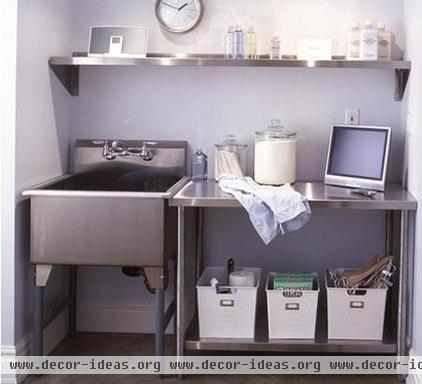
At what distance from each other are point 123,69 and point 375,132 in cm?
129

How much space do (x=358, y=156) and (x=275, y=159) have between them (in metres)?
0.39

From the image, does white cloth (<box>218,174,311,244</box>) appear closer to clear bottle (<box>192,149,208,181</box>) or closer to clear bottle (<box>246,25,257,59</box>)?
clear bottle (<box>192,149,208,181</box>)

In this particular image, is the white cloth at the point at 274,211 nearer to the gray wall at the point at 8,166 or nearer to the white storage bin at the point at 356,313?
the white storage bin at the point at 356,313

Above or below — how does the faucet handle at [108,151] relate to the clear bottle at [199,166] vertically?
above

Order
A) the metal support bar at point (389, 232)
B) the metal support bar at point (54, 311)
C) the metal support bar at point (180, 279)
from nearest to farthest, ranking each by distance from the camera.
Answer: the metal support bar at point (180, 279) < the metal support bar at point (54, 311) < the metal support bar at point (389, 232)

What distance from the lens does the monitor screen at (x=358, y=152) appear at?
10.6 feet

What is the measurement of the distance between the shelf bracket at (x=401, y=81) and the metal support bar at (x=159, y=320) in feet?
4.90

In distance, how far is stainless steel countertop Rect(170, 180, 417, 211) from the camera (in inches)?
114

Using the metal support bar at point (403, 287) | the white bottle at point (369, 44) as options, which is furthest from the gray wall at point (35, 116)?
the metal support bar at point (403, 287)

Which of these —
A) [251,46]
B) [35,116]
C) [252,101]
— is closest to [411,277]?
[252,101]

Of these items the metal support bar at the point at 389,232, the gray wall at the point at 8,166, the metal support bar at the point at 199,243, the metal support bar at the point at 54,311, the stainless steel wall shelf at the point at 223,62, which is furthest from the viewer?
the metal support bar at the point at 199,243

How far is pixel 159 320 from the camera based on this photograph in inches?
118

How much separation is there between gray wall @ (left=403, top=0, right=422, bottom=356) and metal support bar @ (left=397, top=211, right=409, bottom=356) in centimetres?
4

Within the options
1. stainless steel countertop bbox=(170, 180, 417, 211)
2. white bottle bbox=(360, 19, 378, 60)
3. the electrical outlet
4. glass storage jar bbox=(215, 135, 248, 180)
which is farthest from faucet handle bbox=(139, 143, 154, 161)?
white bottle bbox=(360, 19, 378, 60)
